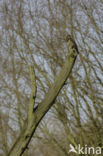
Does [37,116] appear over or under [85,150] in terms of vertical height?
over

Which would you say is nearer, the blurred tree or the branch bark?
the branch bark

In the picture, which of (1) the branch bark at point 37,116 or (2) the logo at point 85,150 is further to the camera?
(2) the logo at point 85,150

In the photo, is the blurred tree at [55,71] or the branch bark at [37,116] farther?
the blurred tree at [55,71]

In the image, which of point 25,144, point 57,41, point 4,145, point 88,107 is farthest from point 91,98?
point 25,144

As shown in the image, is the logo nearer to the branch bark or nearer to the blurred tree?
the blurred tree

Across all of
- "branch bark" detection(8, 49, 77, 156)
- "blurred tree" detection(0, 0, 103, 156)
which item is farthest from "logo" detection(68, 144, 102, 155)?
"branch bark" detection(8, 49, 77, 156)

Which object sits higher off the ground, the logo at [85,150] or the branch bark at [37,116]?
the branch bark at [37,116]

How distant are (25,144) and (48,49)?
234 inches

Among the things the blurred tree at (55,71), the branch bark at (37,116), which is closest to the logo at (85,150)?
the blurred tree at (55,71)

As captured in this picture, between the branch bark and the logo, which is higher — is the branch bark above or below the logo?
above

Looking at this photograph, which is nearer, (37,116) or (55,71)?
(37,116)

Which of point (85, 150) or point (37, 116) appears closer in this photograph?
point (37, 116)

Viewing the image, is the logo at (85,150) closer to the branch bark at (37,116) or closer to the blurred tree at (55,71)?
the blurred tree at (55,71)

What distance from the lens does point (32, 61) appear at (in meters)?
9.01
